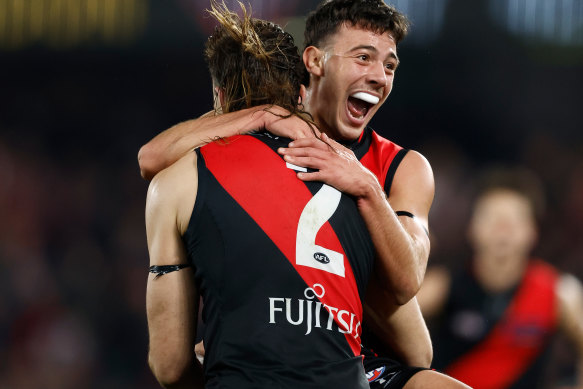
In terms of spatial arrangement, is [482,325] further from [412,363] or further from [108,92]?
[108,92]

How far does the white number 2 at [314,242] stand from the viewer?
2.04 meters

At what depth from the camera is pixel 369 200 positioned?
2232mm

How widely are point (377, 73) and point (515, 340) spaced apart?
4.12 metres

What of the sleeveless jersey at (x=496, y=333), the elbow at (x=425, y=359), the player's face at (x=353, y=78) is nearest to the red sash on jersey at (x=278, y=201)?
the elbow at (x=425, y=359)

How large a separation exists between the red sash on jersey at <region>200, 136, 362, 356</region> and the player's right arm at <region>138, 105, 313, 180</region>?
154mm

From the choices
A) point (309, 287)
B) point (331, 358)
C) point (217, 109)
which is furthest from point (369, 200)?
point (217, 109)

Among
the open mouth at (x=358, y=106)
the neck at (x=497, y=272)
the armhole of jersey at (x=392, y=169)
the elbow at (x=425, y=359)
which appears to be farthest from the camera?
the neck at (x=497, y=272)

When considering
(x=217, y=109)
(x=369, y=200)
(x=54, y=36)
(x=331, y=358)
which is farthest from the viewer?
(x=54, y=36)

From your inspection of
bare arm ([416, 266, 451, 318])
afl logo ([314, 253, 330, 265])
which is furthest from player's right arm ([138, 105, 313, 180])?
bare arm ([416, 266, 451, 318])

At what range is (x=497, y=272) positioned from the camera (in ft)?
20.8

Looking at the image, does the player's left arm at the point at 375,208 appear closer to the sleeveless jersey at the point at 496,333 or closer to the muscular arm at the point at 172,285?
the muscular arm at the point at 172,285

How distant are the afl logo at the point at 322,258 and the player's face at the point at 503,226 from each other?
4.70m

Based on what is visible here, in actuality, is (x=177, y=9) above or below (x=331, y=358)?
above

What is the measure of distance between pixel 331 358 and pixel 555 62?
23.4 feet
